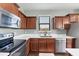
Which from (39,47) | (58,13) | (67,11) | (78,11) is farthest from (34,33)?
(78,11)

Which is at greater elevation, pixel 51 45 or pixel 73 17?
pixel 73 17

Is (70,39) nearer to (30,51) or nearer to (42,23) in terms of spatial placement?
(42,23)

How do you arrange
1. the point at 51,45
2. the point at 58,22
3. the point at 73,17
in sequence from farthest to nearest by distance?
the point at 58,22 → the point at 51,45 → the point at 73,17

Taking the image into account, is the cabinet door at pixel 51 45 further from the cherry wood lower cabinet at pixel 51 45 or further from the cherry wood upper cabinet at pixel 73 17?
the cherry wood upper cabinet at pixel 73 17

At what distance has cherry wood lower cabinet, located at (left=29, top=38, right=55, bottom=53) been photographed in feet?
15.3

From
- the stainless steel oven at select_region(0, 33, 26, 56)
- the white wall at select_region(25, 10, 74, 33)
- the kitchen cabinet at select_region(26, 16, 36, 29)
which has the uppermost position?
the white wall at select_region(25, 10, 74, 33)

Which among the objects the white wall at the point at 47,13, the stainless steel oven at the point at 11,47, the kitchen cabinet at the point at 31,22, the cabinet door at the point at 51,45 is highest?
the white wall at the point at 47,13

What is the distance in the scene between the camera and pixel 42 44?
4.71 metres

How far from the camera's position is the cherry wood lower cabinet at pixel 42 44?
184 inches

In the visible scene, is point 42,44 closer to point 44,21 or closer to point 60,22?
point 44,21

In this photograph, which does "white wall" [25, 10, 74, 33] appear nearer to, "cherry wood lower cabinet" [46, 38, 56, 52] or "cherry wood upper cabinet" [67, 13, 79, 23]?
"cherry wood upper cabinet" [67, 13, 79, 23]

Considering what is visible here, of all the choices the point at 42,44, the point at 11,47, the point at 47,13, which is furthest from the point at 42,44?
the point at 11,47

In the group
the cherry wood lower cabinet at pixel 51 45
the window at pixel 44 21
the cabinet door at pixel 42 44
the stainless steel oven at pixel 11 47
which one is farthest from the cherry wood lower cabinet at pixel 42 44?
the stainless steel oven at pixel 11 47

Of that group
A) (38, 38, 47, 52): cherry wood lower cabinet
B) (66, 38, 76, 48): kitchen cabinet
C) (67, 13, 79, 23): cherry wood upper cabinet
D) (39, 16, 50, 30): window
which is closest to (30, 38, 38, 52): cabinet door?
(38, 38, 47, 52): cherry wood lower cabinet
